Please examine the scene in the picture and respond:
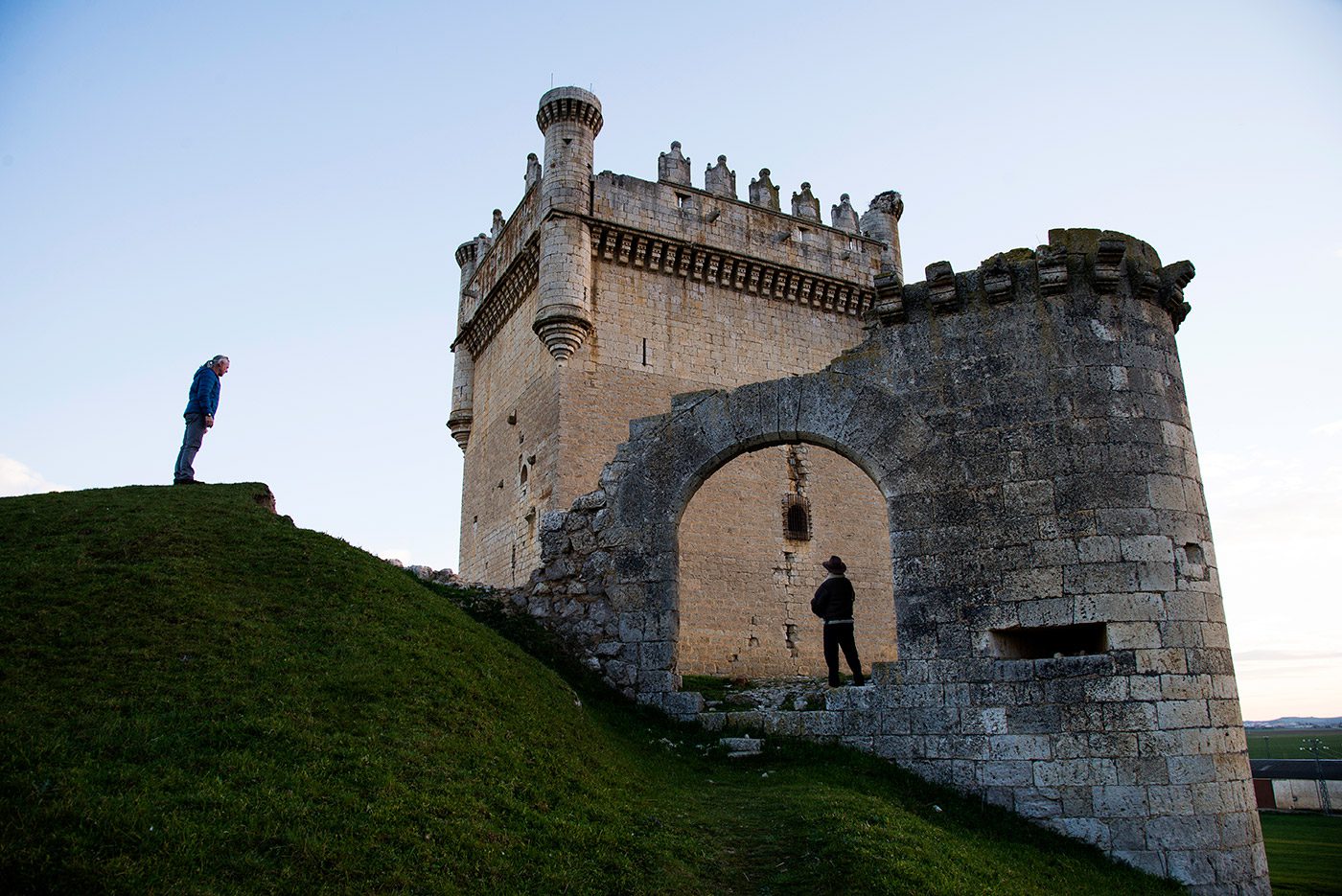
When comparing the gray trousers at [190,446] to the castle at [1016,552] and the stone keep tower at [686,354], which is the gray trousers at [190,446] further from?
the stone keep tower at [686,354]

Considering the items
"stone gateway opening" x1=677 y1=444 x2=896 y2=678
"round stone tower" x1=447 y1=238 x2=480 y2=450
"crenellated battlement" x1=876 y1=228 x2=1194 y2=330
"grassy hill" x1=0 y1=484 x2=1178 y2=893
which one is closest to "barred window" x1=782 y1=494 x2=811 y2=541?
"stone gateway opening" x1=677 y1=444 x2=896 y2=678

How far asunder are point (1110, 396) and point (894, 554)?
Result: 8.91 feet

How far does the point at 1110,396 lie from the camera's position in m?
9.10

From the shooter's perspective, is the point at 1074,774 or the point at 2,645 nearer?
the point at 2,645

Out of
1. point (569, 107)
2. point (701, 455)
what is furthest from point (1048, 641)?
point (569, 107)

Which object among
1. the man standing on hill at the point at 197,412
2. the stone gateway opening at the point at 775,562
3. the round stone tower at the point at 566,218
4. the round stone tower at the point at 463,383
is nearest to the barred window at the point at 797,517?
the stone gateway opening at the point at 775,562

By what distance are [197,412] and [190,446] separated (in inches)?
20.8

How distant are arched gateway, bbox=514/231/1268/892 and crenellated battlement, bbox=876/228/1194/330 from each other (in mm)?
22

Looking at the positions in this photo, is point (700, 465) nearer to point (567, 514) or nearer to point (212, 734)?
point (567, 514)

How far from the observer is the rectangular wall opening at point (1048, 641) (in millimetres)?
8570

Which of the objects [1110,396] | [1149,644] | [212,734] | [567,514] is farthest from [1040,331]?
[212,734]

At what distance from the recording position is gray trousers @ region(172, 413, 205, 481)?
12250 millimetres

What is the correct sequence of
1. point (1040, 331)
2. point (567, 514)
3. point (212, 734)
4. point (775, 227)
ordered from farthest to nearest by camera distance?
point (775, 227) → point (567, 514) → point (1040, 331) → point (212, 734)

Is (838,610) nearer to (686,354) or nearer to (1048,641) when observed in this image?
(1048,641)
